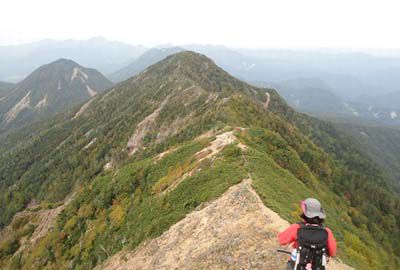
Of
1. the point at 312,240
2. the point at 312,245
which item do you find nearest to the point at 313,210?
the point at 312,240

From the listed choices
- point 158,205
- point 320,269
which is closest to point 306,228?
point 320,269

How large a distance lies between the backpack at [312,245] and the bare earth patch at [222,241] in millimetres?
6556

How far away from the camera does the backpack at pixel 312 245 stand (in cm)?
898

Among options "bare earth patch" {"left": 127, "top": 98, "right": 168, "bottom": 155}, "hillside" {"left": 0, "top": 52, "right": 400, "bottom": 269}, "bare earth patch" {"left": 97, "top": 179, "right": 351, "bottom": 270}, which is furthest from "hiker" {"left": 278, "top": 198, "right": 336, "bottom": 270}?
"bare earth patch" {"left": 127, "top": 98, "right": 168, "bottom": 155}

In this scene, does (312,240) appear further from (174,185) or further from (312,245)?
(174,185)

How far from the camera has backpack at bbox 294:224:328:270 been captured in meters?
8.98

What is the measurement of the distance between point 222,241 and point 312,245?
1001 cm

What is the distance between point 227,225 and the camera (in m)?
19.5

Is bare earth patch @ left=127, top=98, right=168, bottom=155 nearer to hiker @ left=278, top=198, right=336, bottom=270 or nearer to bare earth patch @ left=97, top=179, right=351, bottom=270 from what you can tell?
bare earth patch @ left=97, top=179, right=351, bottom=270

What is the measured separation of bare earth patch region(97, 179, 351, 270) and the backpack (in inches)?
258

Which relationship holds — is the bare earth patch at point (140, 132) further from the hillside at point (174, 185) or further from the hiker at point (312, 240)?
the hiker at point (312, 240)

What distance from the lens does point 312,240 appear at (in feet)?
29.4

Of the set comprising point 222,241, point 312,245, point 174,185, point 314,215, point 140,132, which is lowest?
point 140,132

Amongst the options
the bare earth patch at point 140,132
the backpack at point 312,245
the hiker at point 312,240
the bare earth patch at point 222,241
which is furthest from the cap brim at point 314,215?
the bare earth patch at point 140,132
